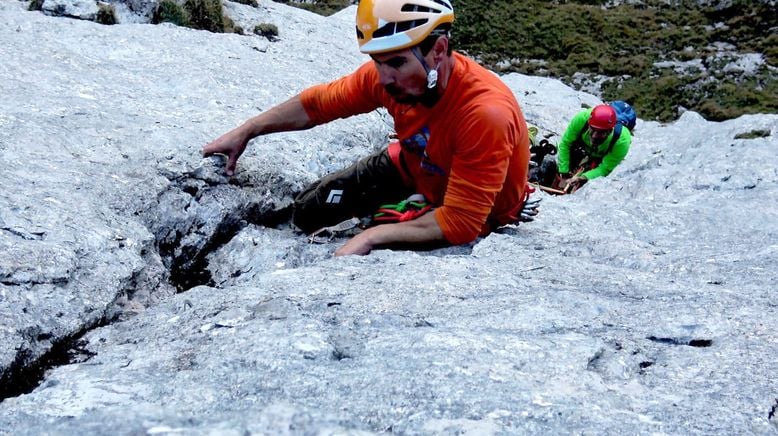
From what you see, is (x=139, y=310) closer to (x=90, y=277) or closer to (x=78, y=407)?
(x=90, y=277)

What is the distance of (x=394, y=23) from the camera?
455 cm

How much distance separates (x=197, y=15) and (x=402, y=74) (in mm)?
9319

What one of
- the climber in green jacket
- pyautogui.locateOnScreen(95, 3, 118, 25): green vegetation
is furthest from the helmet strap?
pyautogui.locateOnScreen(95, 3, 118, 25): green vegetation

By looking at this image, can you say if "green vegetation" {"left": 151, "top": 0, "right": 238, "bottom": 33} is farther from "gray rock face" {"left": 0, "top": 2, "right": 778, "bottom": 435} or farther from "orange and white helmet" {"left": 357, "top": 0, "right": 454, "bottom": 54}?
"orange and white helmet" {"left": 357, "top": 0, "right": 454, "bottom": 54}

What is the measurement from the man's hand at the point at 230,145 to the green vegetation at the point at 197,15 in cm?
711

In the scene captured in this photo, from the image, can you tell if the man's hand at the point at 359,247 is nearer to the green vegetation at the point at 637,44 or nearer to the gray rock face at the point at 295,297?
the gray rock face at the point at 295,297

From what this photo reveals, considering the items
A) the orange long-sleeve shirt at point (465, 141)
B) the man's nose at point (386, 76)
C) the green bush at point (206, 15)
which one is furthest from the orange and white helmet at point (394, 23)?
the green bush at point (206, 15)

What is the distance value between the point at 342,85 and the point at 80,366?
11.3 feet

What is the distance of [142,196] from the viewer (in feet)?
17.6

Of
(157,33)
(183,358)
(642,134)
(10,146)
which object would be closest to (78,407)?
(183,358)

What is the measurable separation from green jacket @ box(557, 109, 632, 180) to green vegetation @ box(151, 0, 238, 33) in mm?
6763

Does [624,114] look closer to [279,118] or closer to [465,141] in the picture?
[279,118]

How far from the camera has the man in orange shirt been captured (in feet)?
15.4

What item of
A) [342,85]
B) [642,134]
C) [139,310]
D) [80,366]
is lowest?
[642,134]
